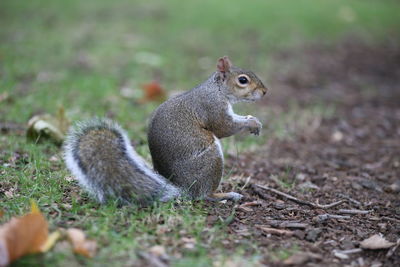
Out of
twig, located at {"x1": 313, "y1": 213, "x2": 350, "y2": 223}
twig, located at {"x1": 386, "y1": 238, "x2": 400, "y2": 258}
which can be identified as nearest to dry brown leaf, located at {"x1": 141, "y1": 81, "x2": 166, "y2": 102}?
twig, located at {"x1": 313, "y1": 213, "x2": 350, "y2": 223}

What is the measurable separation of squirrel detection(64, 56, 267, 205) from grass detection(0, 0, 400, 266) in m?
0.12

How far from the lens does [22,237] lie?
190 cm

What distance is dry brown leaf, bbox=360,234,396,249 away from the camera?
2385 millimetres

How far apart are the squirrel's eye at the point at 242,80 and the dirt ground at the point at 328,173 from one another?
2.18ft

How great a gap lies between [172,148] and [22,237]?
3.45 ft

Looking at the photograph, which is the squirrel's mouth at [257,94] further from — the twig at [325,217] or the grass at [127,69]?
the twig at [325,217]

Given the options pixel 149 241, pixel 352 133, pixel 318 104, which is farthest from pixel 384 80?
pixel 149 241

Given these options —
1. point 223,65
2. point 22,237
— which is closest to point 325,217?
point 223,65

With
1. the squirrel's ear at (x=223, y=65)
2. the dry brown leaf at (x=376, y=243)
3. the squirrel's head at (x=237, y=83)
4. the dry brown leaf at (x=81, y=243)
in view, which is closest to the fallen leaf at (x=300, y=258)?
the dry brown leaf at (x=376, y=243)

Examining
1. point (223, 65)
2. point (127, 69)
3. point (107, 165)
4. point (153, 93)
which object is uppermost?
point (127, 69)

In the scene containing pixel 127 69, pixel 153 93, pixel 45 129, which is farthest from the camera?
pixel 127 69

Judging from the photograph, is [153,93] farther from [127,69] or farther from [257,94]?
[257,94]

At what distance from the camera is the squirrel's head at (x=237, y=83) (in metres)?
3.02

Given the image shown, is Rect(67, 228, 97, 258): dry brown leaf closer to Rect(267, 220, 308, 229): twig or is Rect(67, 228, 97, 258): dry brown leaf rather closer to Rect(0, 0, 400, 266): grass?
Rect(0, 0, 400, 266): grass
